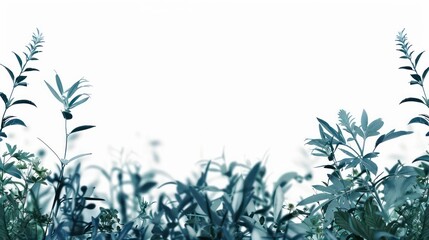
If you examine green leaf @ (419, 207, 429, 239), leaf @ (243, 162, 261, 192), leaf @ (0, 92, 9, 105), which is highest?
leaf @ (0, 92, 9, 105)

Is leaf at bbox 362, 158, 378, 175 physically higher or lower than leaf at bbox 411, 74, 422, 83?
lower

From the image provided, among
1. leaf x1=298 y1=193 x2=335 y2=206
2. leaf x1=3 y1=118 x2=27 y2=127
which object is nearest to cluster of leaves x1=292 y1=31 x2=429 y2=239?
leaf x1=298 y1=193 x2=335 y2=206

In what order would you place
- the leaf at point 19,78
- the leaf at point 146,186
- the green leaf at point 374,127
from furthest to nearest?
1. the leaf at point 19,78
2. the green leaf at point 374,127
3. the leaf at point 146,186

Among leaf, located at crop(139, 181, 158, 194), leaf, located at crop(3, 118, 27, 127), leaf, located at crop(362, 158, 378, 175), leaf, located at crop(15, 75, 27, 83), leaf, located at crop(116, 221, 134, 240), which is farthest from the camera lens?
leaf, located at crop(15, 75, 27, 83)

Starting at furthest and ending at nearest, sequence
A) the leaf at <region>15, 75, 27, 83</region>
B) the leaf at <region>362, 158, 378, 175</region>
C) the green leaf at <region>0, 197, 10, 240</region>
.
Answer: the leaf at <region>15, 75, 27, 83</region>, the leaf at <region>362, 158, 378, 175</region>, the green leaf at <region>0, 197, 10, 240</region>

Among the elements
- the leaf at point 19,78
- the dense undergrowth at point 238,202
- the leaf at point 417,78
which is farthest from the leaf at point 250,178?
the leaf at point 19,78

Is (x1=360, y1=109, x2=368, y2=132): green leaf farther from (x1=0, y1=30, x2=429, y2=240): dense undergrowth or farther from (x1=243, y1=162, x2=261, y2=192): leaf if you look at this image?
(x1=243, y1=162, x2=261, y2=192): leaf

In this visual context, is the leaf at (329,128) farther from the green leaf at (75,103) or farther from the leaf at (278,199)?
the green leaf at (75,103)

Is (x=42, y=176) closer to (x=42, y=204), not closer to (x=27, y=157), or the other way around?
(x=27, y=157)

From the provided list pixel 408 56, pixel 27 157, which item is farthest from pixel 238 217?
pixel 27 157

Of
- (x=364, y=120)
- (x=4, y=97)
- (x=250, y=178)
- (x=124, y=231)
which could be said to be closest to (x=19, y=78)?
(x=4, y=97)

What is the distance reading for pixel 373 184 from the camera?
1.24 meters

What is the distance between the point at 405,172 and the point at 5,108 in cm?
135

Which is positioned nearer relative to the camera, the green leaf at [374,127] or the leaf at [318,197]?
the leaf at [318,197]
